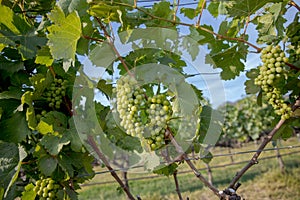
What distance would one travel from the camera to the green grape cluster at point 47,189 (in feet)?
4.13

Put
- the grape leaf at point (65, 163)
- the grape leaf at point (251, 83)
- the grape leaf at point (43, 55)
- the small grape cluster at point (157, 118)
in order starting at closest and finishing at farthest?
the small grape cluster at point (157, 118) < the grape leaf at point (43, 55) < the grape leaf at point (65, 163) < the grape leaf at point (251, 83)

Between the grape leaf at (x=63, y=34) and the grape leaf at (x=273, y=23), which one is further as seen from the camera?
the grape leaf at (x=273, y=23)

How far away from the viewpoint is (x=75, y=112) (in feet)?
4.12

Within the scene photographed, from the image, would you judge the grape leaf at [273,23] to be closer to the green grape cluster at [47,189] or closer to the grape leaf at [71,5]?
the grape leaf at [71,5]

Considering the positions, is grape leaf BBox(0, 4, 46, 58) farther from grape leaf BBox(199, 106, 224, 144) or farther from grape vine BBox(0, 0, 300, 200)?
grape leaf BBox(199, 106, 224, 144)

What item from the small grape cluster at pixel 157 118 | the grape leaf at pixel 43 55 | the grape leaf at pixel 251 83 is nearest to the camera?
the small grape cluster at pixel 157 118

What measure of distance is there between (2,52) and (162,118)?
813 mm

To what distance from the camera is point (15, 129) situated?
1188 millimetres

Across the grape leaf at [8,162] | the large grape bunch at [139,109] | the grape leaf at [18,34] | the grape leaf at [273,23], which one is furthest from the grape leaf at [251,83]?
the grape leaf at [8,162]

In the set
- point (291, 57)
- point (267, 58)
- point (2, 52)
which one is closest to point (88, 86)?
point (2, 52)

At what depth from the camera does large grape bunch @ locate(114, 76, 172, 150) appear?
952 mm

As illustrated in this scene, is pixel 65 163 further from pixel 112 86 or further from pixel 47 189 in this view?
pixel 112 86

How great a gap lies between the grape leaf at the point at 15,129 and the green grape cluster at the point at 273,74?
3.06 feet

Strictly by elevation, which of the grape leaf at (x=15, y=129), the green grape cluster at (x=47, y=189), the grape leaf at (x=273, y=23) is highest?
the grape leaf at (x=273, y=23)
